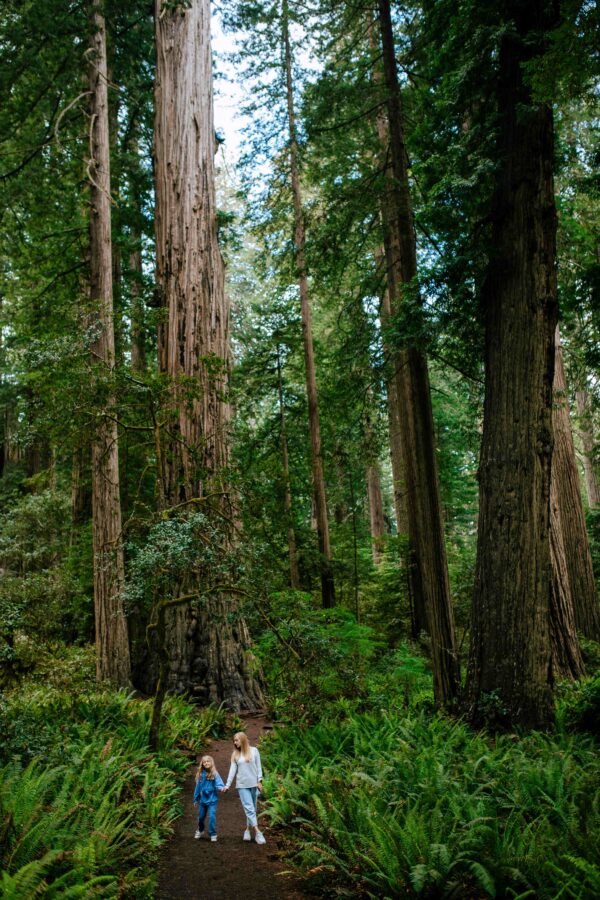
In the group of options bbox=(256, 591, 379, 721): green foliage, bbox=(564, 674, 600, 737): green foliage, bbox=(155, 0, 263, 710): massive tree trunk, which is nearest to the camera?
bbox=(564, 674, 600, 737): green foliage

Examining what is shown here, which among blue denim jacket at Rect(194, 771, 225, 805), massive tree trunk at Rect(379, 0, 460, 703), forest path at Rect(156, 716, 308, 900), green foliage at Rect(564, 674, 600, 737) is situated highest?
massive tree trunk at Rect(379, 0, 460, 703)

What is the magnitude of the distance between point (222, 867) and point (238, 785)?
0.71m

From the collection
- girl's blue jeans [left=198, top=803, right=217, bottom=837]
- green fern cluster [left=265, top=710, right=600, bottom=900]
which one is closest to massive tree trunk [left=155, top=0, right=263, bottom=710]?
green fern cluster [left=265, top=710, right=600, bottom=900]

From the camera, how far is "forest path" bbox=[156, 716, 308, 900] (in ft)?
14.1

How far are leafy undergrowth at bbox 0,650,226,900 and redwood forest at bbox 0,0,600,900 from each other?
37 millimetres

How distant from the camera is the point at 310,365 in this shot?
15.3 metres

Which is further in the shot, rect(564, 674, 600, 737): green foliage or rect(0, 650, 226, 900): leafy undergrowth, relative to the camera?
rect(564, 674, 600, 737): green foliage

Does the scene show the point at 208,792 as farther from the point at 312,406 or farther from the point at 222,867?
the point at 312,406

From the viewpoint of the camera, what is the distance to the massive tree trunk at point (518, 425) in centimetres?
633

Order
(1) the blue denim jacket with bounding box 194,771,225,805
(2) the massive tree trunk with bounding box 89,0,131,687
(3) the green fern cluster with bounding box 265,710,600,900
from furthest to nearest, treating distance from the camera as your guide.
A: (2) the massive tree trunk with bounding box 89,0,131,687 → (1) the blue denim jacket with bounding box 194,771,225,805 → (3) the green fern cluster with bounding box 265,710,600,900

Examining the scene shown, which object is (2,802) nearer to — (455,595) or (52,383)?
(52,383)

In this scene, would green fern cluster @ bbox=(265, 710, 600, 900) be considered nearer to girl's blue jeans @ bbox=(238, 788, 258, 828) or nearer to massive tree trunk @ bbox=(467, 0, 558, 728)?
girl's blue jeans @ bbox=(238, 788, 258, 828)

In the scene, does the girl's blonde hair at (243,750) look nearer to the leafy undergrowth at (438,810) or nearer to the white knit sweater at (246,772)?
the white knit sweater at (246,772)

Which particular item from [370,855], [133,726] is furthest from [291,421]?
[370,855]
